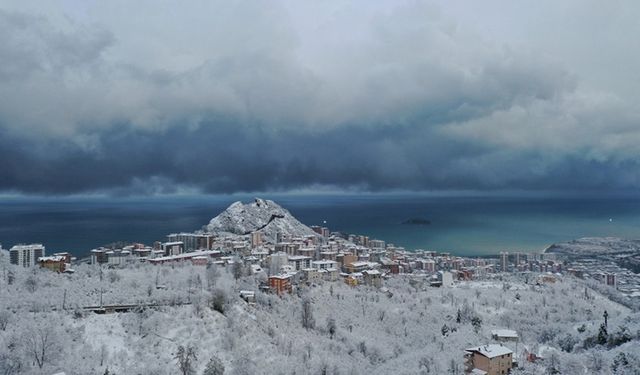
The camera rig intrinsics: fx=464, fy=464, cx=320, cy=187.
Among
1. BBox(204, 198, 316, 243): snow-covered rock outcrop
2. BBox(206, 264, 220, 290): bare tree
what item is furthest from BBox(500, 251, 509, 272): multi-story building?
BBox(206, 264, 220, 290): bare tree

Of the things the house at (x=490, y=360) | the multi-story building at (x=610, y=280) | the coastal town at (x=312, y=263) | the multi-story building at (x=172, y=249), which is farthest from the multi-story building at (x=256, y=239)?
the multi-story building at (x=610, y=280)

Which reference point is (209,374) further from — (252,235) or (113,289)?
(252,235)

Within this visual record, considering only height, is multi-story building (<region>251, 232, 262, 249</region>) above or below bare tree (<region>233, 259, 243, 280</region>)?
above

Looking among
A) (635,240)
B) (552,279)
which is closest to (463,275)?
(552,279)

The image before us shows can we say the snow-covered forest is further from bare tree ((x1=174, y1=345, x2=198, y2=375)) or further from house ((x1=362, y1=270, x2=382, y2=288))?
house ((x1=362, y1=270, x2=382, y2=288))

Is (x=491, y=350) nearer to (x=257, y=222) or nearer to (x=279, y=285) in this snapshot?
(x=279, y=285)

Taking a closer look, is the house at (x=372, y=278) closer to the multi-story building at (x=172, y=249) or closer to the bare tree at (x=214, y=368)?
the multi-story building at (x=172, y=249)
